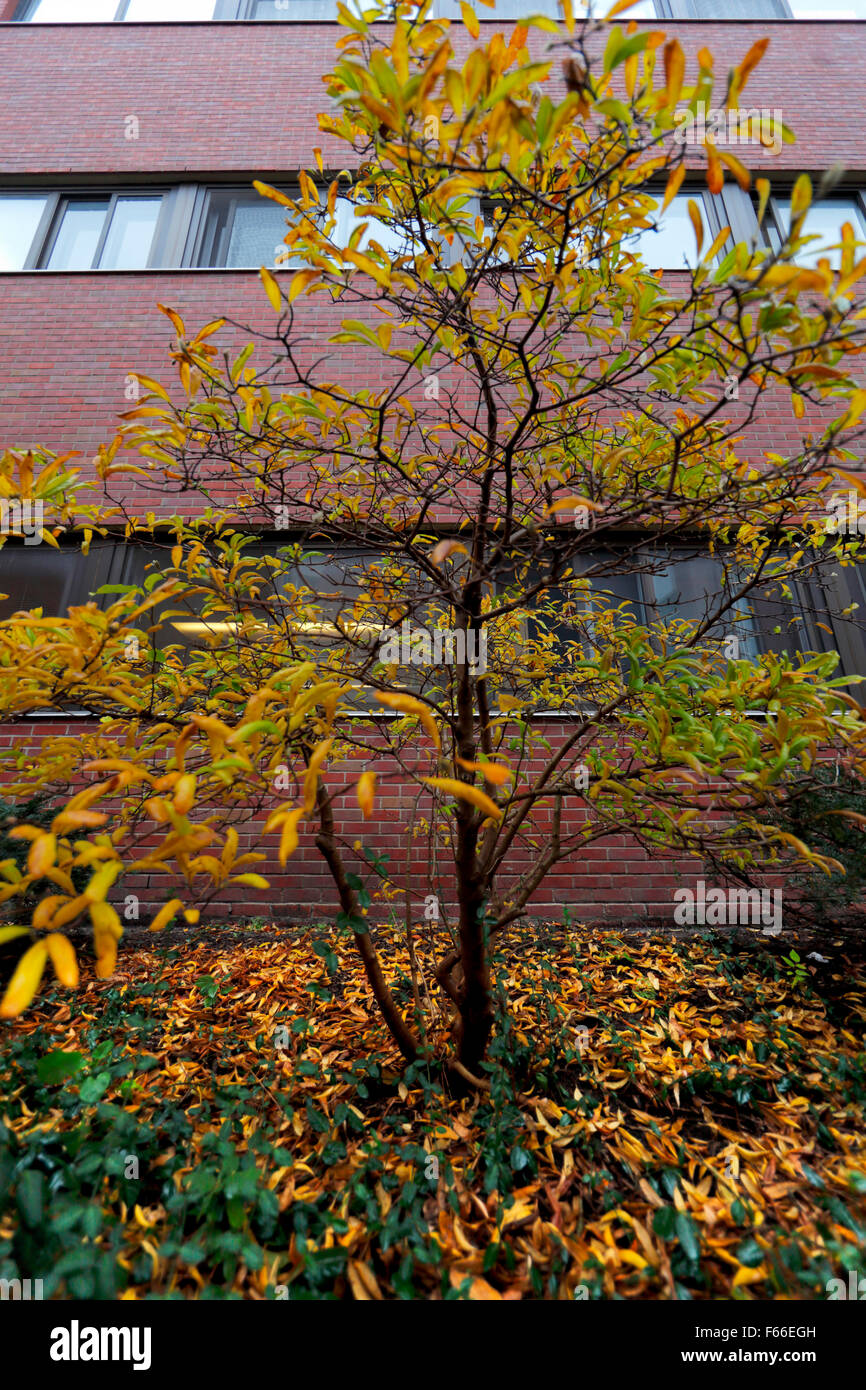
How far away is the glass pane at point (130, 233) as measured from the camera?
17.9 feet

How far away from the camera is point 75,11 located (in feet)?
21.2

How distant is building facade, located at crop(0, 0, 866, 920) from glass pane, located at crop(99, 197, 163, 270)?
2cm

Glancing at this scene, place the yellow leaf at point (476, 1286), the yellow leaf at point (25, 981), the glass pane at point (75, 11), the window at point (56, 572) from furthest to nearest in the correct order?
the glass pane at point (75, 11) < the window at point (56, 572) < the yellow leaf at point (476, 1286) < the yellow leaf at point (25, 981)

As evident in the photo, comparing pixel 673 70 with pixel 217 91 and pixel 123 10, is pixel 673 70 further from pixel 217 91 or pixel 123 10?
pixel 123 10

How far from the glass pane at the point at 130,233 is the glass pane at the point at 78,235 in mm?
133

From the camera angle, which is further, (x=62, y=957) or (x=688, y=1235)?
(x=688, y=1235)

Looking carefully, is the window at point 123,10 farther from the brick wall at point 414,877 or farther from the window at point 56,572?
the brick wall at point 414,877

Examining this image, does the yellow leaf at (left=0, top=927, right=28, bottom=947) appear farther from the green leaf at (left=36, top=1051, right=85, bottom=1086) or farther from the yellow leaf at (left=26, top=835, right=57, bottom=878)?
the green leaf at (left=36, top=1051, right=85, bottom=1086)

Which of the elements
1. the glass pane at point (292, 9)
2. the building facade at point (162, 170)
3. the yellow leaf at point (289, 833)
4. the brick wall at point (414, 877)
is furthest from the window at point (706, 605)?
the glass pane at point (292, 9)

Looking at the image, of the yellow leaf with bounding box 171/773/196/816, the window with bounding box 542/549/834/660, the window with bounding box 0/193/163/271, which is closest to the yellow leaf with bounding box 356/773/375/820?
the yellow leaf with bounding box 171/773/196/816

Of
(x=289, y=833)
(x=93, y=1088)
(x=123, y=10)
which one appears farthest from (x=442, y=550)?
(x=123, y=10)

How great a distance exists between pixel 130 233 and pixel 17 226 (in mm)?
1028

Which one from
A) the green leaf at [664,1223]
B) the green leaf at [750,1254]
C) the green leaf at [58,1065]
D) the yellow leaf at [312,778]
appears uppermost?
the yellow leaf at [312,778]

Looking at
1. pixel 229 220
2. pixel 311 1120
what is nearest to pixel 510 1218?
pixel 311 1120
